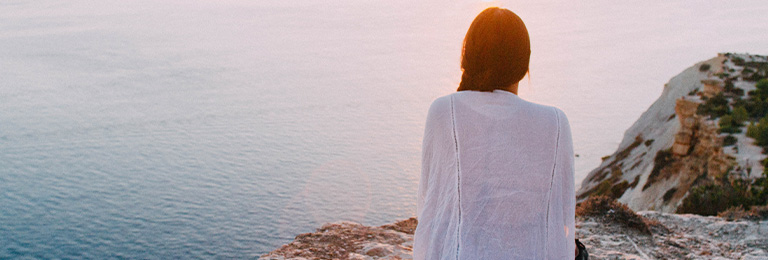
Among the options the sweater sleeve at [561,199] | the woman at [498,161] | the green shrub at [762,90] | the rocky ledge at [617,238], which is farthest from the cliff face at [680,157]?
the woman at [498,161]

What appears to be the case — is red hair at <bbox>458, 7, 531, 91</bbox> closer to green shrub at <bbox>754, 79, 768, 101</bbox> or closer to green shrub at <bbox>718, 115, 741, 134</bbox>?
green shrub at <bbox>718, 115, 741, 134</bbox>

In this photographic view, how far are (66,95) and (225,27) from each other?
53.4m

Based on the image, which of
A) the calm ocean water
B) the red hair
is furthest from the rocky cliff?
the calm ocean water

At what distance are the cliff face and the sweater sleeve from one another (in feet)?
42.7

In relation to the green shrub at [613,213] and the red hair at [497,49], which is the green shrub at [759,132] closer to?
the green shrub at [613,213]

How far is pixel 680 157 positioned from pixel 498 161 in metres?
22.9

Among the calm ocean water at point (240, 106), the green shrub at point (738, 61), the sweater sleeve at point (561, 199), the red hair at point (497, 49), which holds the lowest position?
the calm ocean water at point (240, 106)

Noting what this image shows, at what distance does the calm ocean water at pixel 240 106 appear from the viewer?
150ft

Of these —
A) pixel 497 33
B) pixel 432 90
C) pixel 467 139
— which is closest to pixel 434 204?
pixel 467 139

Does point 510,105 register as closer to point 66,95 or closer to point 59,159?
point 59,159

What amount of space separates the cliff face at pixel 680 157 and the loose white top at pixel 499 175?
13.2 meters

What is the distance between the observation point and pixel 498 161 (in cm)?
216

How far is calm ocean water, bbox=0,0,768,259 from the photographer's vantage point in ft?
150

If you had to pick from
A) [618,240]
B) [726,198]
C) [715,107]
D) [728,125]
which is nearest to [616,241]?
[618,240]
